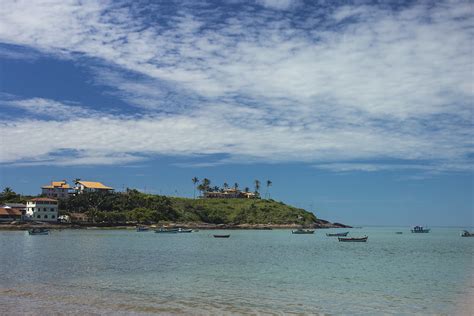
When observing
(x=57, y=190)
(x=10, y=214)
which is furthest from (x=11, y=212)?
(x=57, y=190)

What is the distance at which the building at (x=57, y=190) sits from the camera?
189625 millimetres

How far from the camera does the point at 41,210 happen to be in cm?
15238

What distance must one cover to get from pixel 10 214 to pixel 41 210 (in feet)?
33.7

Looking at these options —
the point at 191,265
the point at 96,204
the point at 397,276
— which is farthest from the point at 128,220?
the point at 397,276

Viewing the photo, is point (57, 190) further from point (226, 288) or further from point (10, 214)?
point (226, 288)

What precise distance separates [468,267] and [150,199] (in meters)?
159

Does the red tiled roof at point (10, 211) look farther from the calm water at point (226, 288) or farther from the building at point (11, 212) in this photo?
the calm water at point (226, 288)

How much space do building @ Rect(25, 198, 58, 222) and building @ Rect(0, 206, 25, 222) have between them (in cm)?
342

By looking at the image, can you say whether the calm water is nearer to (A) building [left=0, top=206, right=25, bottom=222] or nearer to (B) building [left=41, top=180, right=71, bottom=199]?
(A) building [left=0, top=206, right=25, bottom=222]

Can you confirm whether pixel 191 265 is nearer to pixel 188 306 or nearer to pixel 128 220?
pixel 188 306

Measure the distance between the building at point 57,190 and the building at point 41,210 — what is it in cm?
3587

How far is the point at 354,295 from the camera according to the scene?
30.7 metres

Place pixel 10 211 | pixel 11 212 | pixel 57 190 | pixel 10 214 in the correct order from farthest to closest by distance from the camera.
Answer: pixel 57 190 < pixel 10 211 < pixel 11 212 < pixel 10 214

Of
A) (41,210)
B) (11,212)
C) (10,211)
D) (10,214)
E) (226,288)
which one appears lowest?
(226,288)
